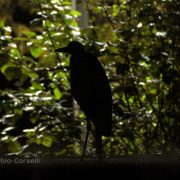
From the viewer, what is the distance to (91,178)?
1.11m

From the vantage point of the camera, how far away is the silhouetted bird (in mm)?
1208

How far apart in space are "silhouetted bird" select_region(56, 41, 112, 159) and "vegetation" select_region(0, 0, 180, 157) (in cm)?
66

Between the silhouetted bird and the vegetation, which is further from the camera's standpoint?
the vegetation

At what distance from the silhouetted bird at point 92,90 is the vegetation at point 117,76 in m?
0.66

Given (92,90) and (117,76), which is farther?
(117,76)

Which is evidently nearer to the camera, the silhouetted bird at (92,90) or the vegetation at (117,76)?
the silhouetted bird at (92,90)

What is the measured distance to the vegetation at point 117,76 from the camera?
79.6 inches

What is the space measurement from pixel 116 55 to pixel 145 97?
0.25 metres

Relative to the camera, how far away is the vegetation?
2021 mm

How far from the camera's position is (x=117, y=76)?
219 centimetres

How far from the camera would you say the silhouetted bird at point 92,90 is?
3.96ft

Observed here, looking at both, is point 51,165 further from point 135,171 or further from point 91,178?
point 135,171

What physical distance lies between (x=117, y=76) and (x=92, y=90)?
991 millimetres

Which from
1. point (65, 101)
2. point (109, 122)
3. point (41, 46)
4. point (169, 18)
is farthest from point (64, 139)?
point (109, 122)
